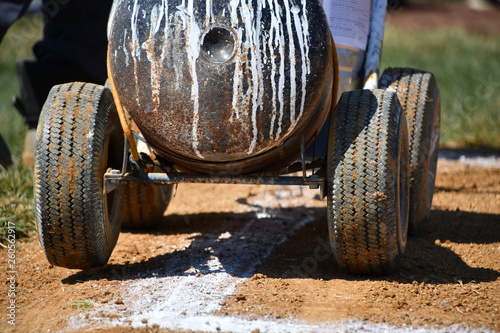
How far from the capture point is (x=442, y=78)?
29.9 feet

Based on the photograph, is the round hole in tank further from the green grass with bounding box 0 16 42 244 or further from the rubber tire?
the green grass with bounding box 0 16 42 244

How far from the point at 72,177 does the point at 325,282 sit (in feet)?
4.26

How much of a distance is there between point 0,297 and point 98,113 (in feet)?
3.29

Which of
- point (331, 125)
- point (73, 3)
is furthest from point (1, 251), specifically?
point (73, 3)

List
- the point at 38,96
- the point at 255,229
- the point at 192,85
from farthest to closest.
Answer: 1. the point at 38,96
2. the point at 255,229
3. the point at 192,85

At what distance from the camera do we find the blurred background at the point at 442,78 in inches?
180

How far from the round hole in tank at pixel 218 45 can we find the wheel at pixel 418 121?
1519mm

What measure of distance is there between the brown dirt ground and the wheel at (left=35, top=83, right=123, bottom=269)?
0.80 ft

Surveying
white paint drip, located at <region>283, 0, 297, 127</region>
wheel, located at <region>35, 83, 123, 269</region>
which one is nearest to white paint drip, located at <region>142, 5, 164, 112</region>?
wheel, located at <region>35, 83, 123, 269</region>

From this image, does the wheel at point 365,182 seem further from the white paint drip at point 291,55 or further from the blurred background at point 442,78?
the blurred background at point 442,78

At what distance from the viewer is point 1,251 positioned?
12.0 ft

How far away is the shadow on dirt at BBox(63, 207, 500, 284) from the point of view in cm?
317

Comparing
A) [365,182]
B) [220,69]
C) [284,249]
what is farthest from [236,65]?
[284,249]

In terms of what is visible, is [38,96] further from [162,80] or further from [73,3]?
[162,80]
